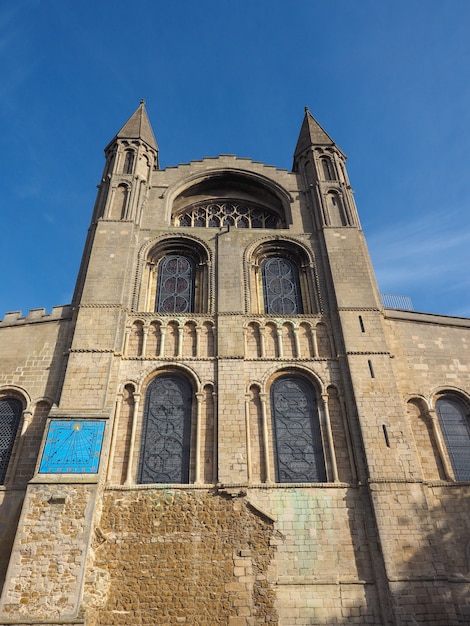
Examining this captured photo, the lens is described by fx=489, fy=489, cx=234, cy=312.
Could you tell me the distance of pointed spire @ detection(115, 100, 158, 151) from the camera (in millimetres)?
21875

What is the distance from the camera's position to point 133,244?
1777cm

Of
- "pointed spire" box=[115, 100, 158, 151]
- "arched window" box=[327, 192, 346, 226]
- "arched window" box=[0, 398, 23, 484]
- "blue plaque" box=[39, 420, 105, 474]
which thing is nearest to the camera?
"blue plaque" box=[39, 420, 105, 474]

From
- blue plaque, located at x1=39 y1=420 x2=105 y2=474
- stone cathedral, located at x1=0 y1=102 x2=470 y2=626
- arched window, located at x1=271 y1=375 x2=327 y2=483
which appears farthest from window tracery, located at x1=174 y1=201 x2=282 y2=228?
blue plaque, located at x1=39 y1=420 x2=105 y2=474

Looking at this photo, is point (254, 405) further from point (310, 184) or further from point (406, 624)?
point (310, 184)

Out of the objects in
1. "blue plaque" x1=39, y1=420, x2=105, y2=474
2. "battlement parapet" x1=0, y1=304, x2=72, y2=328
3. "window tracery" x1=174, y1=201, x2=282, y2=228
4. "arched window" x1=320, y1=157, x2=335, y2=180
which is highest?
"arched window" x1=320, y1=157, x2=335, y2=180

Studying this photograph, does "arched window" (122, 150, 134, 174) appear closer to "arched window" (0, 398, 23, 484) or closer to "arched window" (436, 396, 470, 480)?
"arched window" (0, 398, 23, 484)

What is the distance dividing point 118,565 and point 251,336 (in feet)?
24.2

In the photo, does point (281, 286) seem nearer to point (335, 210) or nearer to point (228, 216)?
point (335, 210)

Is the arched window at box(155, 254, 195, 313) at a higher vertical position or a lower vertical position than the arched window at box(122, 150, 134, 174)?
lower

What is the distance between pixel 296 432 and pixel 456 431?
15.2 feet

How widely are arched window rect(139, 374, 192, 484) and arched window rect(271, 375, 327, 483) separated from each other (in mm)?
2505

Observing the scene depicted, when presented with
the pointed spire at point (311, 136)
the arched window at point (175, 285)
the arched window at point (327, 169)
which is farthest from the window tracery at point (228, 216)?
the pointed spire at point (311, 136)

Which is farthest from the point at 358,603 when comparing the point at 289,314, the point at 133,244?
the point at 133,244

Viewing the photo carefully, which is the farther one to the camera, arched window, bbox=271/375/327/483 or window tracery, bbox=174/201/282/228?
→ window tracery, bbox=174/201/282/228
